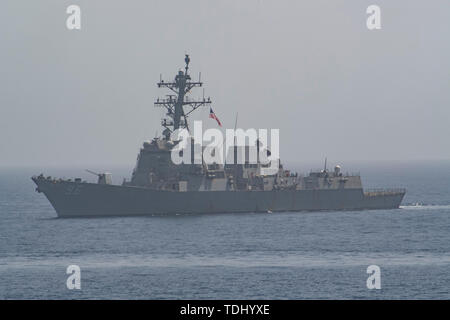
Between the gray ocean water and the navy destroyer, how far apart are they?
1361 mm

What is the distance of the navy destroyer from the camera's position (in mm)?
53156

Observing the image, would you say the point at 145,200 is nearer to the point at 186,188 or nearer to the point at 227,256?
the point at 186,188

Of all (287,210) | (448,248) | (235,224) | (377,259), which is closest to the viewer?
(377,259)

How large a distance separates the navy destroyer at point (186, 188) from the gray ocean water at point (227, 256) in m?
1.36

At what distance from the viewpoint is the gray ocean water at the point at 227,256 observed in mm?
32031

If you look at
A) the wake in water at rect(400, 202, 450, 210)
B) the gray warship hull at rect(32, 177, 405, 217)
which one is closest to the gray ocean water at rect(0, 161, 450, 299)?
the gray warship hull at rect(32, 177, 405, 217)

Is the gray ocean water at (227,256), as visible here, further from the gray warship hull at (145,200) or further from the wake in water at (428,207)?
the wake in water at (428,207)

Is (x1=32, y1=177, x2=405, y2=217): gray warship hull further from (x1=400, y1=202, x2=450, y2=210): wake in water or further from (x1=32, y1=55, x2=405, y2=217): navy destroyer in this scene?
(x1=400, y1=202, x2=450, y2=210): wake in water

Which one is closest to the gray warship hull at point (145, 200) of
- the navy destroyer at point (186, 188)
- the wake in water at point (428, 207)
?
the navy destroyer at point (186, 188)
